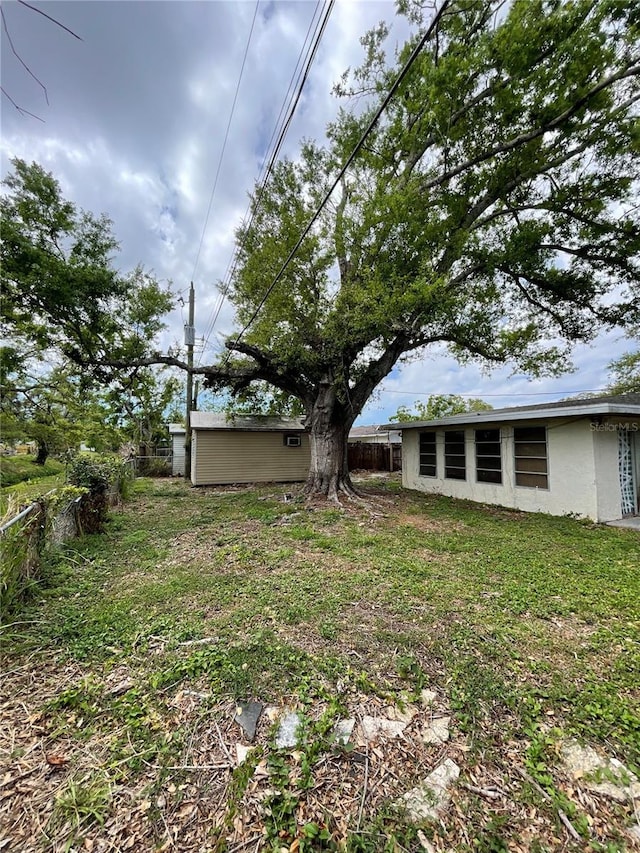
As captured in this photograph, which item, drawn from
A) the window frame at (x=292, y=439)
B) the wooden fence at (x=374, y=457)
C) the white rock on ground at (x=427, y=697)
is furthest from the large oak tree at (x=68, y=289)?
the wooden fence at (x=374, y=457)

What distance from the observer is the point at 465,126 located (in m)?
6.98

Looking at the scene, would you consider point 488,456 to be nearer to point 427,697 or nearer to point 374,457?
point 427,697

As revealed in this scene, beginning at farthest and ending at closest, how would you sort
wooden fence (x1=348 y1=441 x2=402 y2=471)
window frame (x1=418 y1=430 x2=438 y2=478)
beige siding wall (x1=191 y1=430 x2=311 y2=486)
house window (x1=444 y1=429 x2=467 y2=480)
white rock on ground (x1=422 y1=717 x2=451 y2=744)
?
wooden fence (x1=348 y1=441 x2=402 y2=471) → beige siding wall (x1=191 y1=430 x2=311 y2=486) → window frame (x1=418 y1=430 x2=438 y2=478) → house window (x1=444 y1=429 x2=467 y2=480) → white rock on ground (x1=422 y1=717 x2=451 y2=744)

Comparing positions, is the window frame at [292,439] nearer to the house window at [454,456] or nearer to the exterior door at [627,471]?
the house window at [454,456]

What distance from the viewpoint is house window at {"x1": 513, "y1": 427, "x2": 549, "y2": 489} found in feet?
25.5

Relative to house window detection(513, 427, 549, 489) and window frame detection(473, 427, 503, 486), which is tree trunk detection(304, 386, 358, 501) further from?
house window detection(513, 427, 549, 489)

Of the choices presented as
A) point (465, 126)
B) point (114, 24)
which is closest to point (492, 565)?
point (114, 24)

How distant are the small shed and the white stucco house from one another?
19.8 ft

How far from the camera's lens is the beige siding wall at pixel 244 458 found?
12.7 m

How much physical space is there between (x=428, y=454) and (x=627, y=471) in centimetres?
475

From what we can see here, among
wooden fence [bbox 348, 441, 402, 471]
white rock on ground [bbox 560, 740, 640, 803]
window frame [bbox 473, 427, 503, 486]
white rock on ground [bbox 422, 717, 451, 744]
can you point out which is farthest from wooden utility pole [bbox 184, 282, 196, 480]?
white rock on ground [bbox 560, 740, 640, 803]

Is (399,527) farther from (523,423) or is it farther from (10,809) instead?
(10,809)

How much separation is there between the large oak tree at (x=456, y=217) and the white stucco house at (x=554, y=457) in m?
2.66

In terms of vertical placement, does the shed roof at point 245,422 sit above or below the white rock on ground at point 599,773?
above
